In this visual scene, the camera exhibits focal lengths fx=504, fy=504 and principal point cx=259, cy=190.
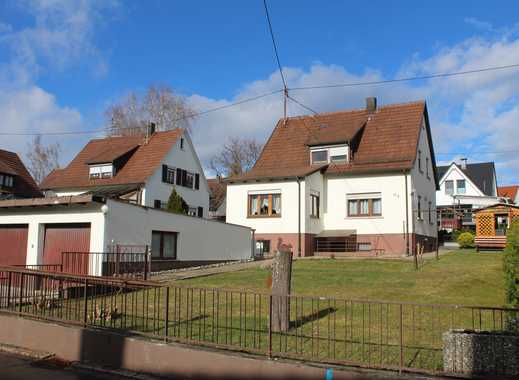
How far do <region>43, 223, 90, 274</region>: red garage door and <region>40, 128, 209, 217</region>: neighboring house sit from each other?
12.9 metres

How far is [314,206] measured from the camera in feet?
89.0

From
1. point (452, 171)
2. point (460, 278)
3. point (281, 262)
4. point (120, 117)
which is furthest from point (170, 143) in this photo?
point (452, 171)

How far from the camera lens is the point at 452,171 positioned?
55812 mm

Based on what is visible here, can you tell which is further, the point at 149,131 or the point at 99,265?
the point at 149,131

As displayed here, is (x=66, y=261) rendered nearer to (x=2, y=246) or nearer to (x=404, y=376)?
(x=2, y=246)

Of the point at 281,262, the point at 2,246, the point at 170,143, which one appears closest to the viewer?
the point at 281,262

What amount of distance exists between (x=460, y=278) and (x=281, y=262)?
7.18m

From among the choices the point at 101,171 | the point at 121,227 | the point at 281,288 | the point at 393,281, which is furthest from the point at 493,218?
the point at 101,171

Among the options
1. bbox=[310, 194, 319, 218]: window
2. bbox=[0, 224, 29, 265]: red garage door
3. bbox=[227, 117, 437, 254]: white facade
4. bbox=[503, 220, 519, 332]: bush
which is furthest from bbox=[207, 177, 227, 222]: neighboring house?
bbox=[503, 220, 519, 332]: bush

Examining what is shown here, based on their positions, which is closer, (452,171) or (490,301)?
(490,301)

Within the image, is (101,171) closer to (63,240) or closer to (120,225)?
(63,240)

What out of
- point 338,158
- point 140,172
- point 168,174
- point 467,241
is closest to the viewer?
point 338,158

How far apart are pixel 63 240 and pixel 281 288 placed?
11.2 metres

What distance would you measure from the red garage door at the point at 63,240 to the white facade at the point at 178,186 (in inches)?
542
